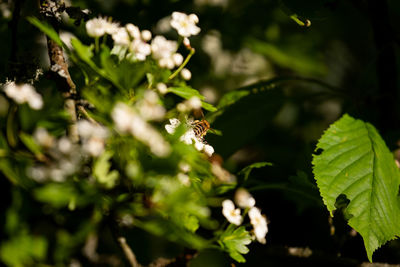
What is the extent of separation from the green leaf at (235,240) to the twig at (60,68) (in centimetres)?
30

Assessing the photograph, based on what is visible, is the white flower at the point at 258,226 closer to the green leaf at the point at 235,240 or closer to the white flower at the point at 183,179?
the green leaf at the point at 235,240

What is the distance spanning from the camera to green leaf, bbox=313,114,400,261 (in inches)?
30.8

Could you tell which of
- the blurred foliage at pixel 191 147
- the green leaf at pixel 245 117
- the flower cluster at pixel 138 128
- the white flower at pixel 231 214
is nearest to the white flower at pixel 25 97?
the blurred foliage at pixel 191 147

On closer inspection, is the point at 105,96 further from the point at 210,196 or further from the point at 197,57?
the point at 197,57

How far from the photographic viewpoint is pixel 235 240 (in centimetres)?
69

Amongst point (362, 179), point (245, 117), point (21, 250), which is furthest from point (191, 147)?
point (245, 117)

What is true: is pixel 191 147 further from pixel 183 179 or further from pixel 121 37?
pixel 121 37

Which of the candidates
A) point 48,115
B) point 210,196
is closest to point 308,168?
point 210,196

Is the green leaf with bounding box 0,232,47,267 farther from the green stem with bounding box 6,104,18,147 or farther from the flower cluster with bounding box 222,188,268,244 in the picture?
the flower cluster with bounding box 222,188,268,244

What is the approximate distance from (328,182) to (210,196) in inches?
10.1

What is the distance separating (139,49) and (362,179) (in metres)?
0.54

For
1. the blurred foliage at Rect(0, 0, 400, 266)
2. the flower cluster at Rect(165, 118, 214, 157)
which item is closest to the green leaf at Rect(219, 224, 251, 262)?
the blurred foliage at Rect(0, 0, 400, 266)

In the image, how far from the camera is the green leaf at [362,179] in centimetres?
78

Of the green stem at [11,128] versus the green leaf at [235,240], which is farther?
the green leaf at [235,240]
